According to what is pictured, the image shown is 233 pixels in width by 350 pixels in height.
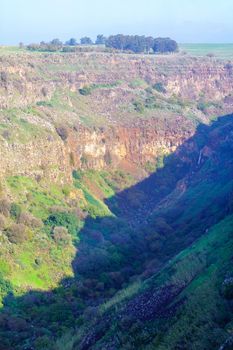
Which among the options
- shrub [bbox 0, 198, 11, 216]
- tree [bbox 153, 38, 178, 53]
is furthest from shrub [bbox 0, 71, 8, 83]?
tree [bbox 153, 38, 178, 53]

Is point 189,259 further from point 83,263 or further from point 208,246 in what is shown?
point 83,263

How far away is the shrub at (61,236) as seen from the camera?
51.1m

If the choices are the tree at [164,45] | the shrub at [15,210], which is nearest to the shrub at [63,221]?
the shrub at [15,210]

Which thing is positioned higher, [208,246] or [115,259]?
[208,246]

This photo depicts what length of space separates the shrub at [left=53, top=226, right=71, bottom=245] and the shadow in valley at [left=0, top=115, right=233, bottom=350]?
4.52 feet

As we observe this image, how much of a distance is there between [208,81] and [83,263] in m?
82.8

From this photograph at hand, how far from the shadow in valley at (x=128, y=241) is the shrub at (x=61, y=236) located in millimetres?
1378

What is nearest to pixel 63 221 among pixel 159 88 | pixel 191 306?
pixel 191 306

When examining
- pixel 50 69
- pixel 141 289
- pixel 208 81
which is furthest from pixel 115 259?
pixel 208 81

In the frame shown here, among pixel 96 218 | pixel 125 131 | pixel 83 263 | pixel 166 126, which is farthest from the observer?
pixel 166 126

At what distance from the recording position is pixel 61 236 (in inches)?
2021

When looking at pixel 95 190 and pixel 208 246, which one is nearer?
pixel 208 246

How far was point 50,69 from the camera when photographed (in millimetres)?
95375

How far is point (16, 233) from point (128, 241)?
12.5 metres
